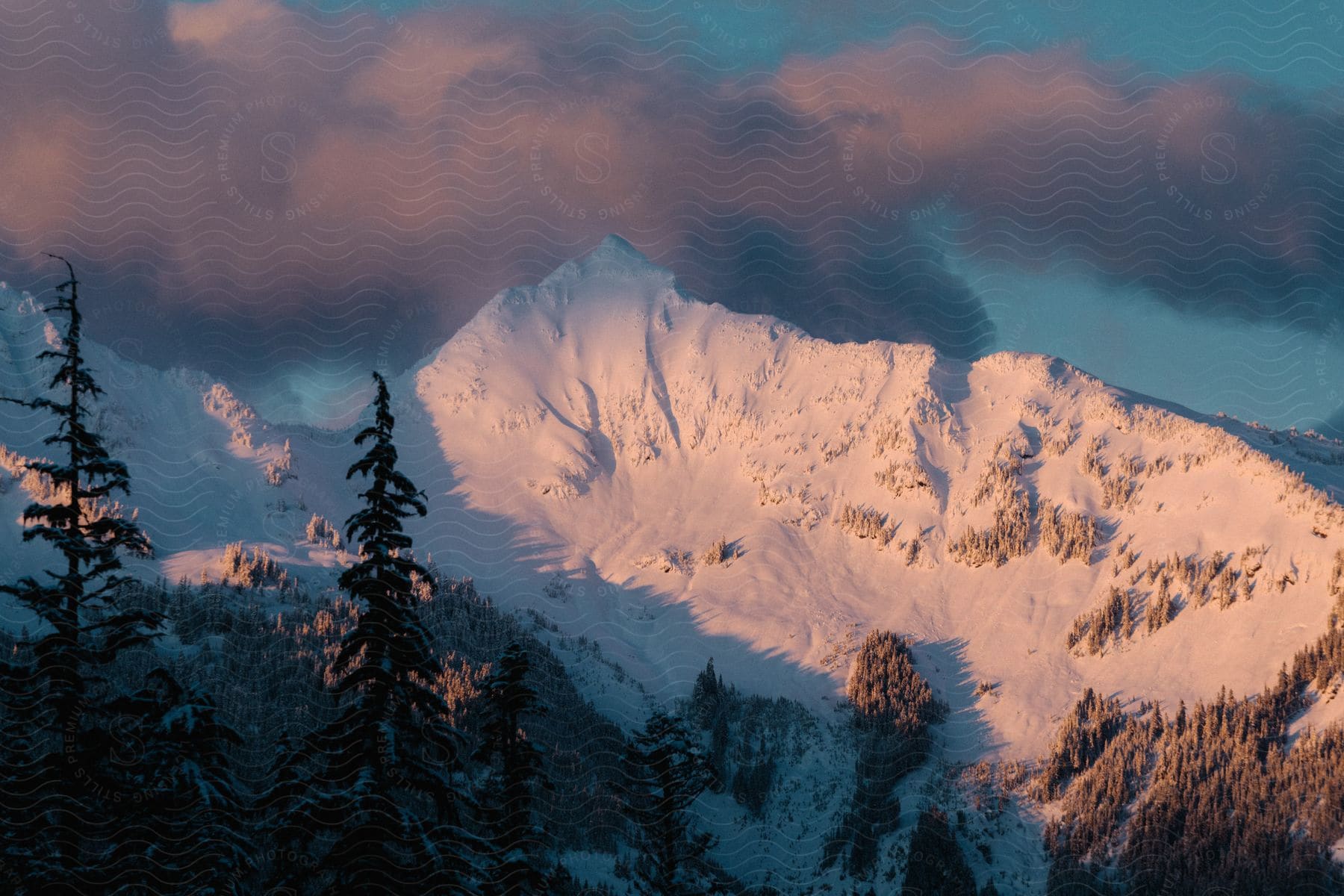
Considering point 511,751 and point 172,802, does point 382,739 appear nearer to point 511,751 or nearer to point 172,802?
point 172,802

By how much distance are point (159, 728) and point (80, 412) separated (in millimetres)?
8576

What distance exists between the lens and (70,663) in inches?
1090

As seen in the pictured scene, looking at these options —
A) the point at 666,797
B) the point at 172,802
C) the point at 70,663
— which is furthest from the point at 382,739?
the point at 666,797

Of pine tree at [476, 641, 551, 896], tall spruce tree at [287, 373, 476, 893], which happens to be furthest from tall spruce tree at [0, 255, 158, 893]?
pine tree at [476, 641, 551, 896]

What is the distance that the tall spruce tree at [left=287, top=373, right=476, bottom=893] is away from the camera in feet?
87.0

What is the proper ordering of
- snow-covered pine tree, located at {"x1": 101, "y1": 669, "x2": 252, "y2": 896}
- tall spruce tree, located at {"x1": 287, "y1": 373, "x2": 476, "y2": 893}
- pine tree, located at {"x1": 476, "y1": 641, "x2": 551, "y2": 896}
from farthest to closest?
1. pine tree, located at {"x1": 476, "y1": 641, "x2": 551, "y2": 896}
2. snow-covered pine tree, located at {"x1": 101, "y1": 669, "x2": 252, "y2": 896}
3. tall spruce tree, located at {"x1": 287, "y1": 373, "x2": 476, "y2": 893}

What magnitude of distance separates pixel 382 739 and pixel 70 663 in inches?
332

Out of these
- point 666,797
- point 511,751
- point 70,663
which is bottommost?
point 666,797

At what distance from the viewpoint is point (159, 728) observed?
2853 cm

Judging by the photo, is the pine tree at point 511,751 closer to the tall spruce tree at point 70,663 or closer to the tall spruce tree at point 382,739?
the tall spruce tree at point 382,739

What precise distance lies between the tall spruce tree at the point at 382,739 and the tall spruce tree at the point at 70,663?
5.68m

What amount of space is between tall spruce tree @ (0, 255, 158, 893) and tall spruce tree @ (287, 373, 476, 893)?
5.68 meters

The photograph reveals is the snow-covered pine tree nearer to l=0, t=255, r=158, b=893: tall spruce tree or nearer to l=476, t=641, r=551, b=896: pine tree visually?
l=0, t=255, r=158, b=893: tall spruce tree

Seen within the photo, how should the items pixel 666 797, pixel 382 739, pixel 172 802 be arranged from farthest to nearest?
pixel 666 797, pixel 172 802, pixel 382 739
